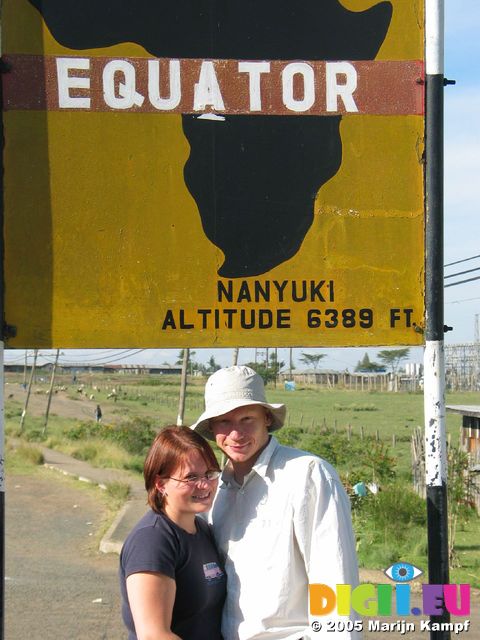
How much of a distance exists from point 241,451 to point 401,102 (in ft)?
5.00

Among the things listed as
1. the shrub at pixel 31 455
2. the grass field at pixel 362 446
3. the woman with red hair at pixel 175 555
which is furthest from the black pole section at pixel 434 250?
the shrub at pixel 31 455

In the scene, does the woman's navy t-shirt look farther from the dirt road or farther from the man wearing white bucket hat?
the dirt road

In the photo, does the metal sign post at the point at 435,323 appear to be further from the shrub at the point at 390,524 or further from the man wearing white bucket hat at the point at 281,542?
the shrub at the point at 390,524

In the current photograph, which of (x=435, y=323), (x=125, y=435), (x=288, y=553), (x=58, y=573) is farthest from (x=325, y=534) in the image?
(x=125, y=435)

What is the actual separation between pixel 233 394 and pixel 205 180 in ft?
3.06

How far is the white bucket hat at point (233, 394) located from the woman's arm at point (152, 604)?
1.78 ft

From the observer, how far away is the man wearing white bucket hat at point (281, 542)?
2633mm

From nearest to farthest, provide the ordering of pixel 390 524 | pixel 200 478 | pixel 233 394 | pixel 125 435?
pixel 200 478
pixel 233 394
pixel 390 524
pixel 125 435

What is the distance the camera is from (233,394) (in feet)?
9.43

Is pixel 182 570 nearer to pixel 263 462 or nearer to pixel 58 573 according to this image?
pixel 263 462

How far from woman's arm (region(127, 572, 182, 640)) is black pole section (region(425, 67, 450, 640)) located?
1.09 meters

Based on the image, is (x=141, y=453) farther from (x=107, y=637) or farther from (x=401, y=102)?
(x=401, y=102)

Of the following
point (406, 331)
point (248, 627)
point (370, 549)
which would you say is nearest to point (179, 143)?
point (406, 331)

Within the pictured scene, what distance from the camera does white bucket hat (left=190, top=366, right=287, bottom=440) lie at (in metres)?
2.85
